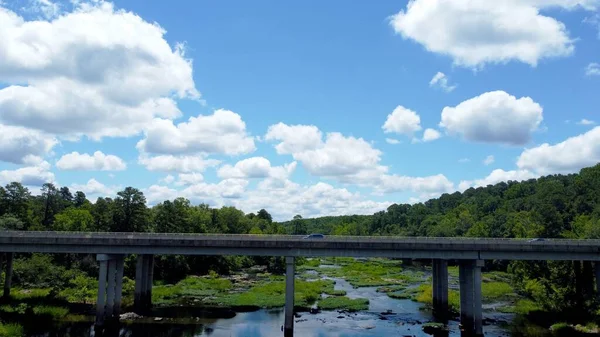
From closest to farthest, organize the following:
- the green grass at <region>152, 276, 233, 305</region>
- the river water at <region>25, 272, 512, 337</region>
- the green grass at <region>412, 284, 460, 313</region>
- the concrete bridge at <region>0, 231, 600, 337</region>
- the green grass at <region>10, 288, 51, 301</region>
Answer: the river water at <region>25, 272, 512, 337</region> < the concrete bridge at <region>0, 231, 600, 337</region> < the green grass at <region>10, 288, 51, 301</region> < the green grass at <region>412, 284, 460, 313</region> < the green grass at <region>152, 276, 233, 305</region>

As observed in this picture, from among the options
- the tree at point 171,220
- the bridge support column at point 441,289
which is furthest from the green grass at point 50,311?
the bridge support column at point 441,289

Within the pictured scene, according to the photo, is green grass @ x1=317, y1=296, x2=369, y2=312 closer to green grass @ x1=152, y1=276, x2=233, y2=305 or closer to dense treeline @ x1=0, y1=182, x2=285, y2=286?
green grass @ x1=152, y1=276, x2=233, y2=305

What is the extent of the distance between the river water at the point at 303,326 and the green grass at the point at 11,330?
1626 millimetres

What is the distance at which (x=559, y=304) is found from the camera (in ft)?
186

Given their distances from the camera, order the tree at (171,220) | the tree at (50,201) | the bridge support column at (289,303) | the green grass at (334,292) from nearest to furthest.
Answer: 1. the bridge support column at (289,303)
2. the green grass at (334,292)
3. the tree at (171,220)
4. the tree at (50,201)

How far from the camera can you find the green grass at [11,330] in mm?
43716

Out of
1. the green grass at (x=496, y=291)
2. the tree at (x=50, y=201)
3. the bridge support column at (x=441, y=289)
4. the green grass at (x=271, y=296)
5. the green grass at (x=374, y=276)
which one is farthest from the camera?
the tree at (x=50, y=201)

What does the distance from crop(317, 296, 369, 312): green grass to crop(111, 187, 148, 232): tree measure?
1673 inches

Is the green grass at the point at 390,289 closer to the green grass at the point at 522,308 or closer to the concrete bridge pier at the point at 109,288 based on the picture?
the green grass at the point at 522,308

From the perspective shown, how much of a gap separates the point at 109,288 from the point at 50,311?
7.11 meters

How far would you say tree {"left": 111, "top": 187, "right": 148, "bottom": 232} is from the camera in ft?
292

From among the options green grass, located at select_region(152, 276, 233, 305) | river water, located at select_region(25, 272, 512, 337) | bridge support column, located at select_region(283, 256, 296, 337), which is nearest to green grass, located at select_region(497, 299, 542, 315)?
river water, located at select_region(25, 272, 512, 337)

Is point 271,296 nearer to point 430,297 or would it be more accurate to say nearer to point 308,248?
point 308,248

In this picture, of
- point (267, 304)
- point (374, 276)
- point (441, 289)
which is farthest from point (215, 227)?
point (441, 289)
